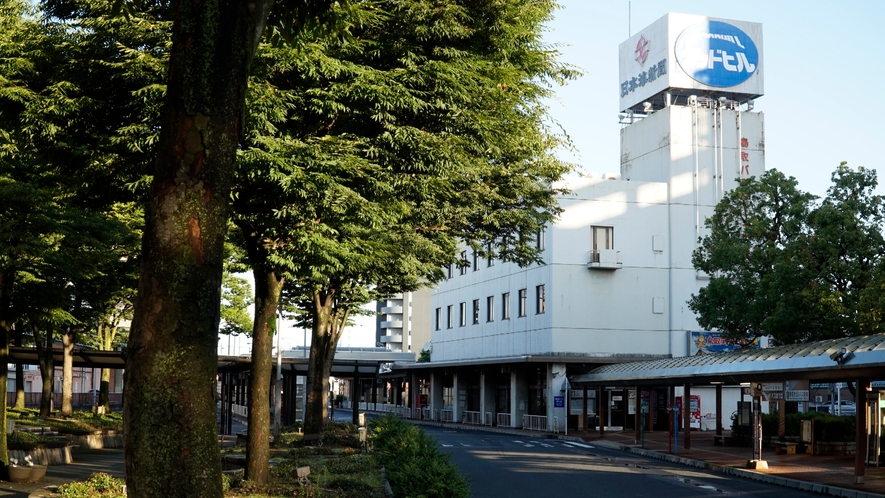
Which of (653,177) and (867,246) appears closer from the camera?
(867,246)

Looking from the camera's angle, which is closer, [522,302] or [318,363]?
[318,363]

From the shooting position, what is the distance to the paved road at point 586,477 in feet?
67.4

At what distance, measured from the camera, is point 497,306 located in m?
60.8

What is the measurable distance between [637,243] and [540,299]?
6.15 metres

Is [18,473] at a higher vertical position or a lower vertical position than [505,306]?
lower

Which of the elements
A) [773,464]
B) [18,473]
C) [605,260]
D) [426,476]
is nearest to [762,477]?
[773,464]

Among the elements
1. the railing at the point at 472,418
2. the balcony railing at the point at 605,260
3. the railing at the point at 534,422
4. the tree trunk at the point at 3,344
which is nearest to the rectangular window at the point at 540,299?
the balcony railing at the point at 605,260

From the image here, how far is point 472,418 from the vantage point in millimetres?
61844

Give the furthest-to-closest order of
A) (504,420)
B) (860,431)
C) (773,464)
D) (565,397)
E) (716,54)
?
(716,54), (504,420), (565,397), (773,464), (860,431)

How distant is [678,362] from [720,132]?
947 inches

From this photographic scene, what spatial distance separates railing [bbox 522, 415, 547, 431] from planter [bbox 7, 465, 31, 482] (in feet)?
116

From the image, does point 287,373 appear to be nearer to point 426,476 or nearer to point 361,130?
point 361,130

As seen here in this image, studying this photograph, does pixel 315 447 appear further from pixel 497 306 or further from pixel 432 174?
pixel 497 306

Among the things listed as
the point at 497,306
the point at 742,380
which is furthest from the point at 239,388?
the point at 742,380
